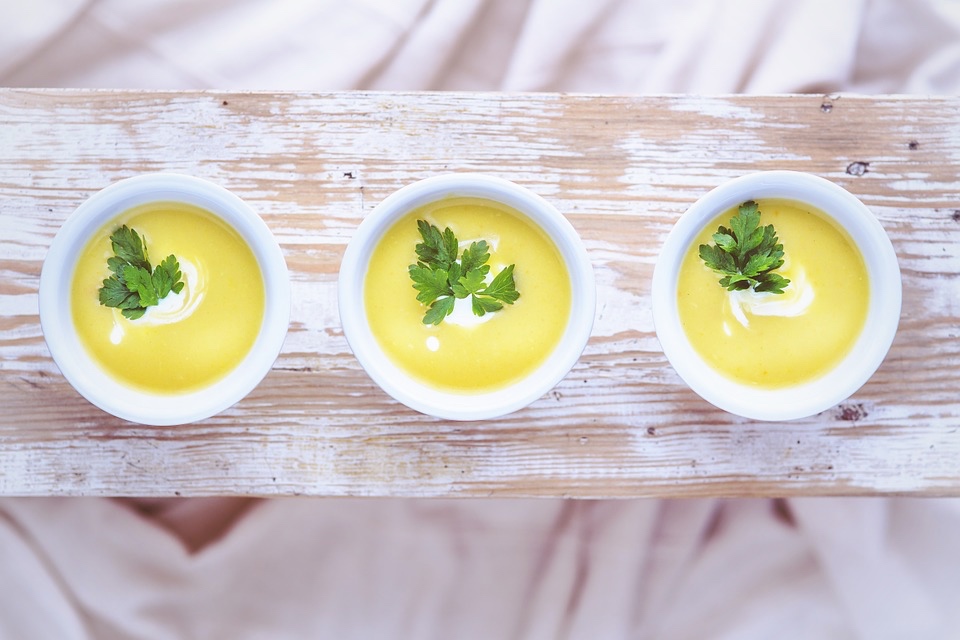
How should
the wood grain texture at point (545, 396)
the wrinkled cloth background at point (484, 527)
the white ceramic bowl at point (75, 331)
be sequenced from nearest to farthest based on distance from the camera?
the white ceramic bowl at point (75, 331) → the wood grain texture at point (545, 396) → the wrinkled cloth background at point (484, 527)

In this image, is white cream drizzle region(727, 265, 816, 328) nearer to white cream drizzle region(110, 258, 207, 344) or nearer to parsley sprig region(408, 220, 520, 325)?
parsley sprig region(408, 220, 520, 325)

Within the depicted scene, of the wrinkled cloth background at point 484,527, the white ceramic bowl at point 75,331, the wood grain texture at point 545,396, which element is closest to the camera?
the white ceramic bowl at point 75,331

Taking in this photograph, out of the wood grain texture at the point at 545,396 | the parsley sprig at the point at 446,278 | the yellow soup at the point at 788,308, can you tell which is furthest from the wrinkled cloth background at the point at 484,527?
the parsley sprig at the point at 446,278

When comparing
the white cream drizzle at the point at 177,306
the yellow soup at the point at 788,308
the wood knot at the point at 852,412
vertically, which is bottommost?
the wood knot at the point at 852,412

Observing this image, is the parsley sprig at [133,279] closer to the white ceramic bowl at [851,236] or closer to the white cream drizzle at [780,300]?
the white ceramic bowl at [851,236]

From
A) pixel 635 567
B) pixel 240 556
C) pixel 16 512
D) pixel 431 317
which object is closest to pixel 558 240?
pixel 431 317

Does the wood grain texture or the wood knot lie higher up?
the wood grain texture

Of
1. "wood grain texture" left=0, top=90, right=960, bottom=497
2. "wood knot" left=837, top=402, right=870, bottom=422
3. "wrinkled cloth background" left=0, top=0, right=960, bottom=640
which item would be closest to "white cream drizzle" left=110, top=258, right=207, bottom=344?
"wood grain texture" left=0, top=90, right=960, bottom=497
